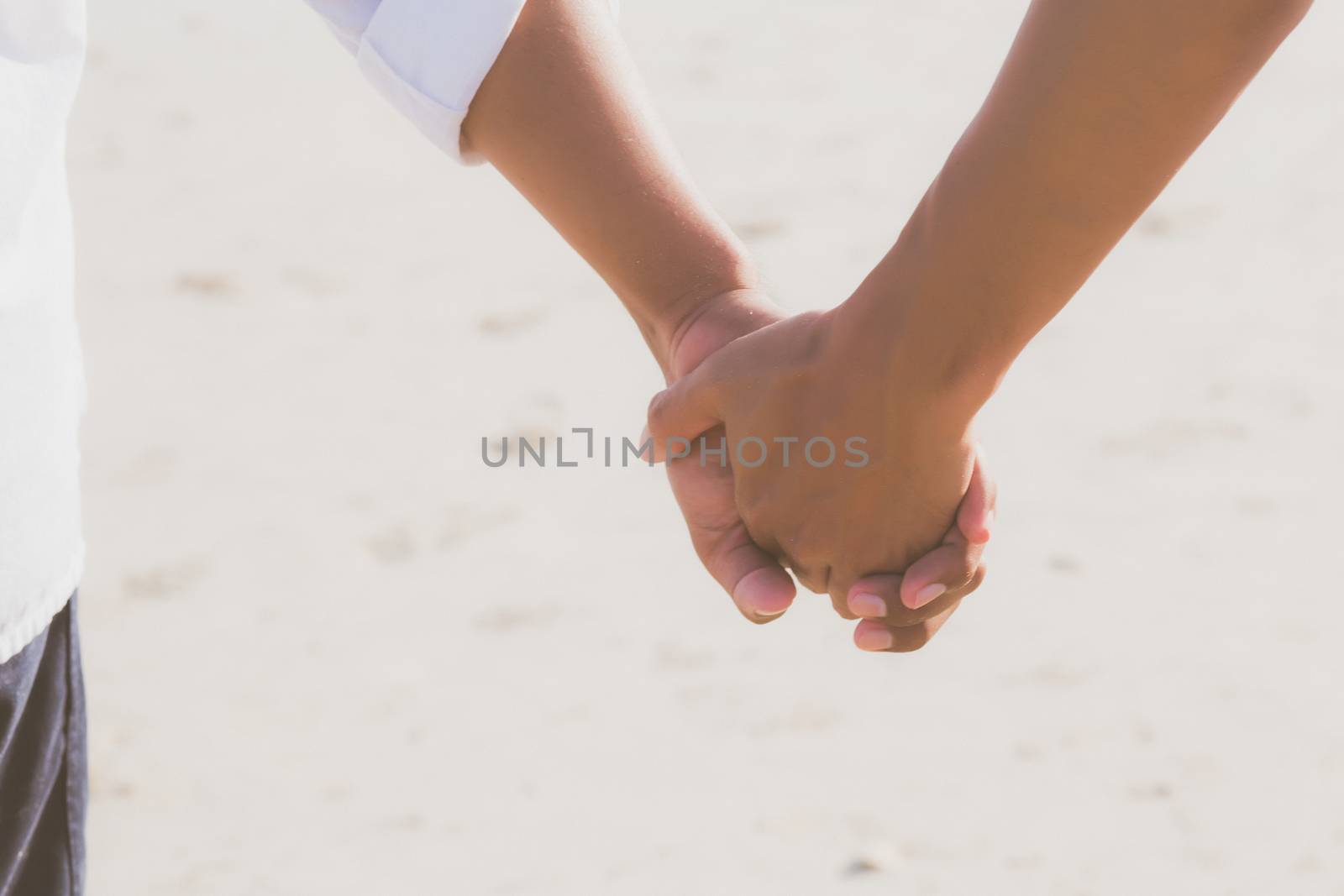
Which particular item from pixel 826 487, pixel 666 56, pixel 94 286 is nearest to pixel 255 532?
pixel 94 286

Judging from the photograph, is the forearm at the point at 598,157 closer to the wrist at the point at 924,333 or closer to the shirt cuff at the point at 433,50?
the shirt cuff at the point at 433,50

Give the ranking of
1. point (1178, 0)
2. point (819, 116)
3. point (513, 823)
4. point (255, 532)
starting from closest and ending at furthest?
point (1178, 0), point (513, 823), point (255, 532), point (819, 116)

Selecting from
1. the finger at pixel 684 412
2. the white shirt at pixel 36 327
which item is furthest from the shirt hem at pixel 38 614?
the finger at pixel 684 412

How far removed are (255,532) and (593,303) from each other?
844 mm

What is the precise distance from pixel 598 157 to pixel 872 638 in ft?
1.54

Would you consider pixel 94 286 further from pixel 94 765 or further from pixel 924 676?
pixel 924 676

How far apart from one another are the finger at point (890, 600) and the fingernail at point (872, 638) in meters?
0.01

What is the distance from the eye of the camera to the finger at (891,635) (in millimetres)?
1428

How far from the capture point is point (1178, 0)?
40.2 inches

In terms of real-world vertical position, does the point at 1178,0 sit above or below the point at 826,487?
above

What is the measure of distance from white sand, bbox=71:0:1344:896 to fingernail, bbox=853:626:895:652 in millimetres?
465

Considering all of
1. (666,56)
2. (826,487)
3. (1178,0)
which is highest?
(1178,0)

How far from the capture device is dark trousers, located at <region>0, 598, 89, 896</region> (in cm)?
107

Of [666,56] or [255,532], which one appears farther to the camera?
[666,56]
